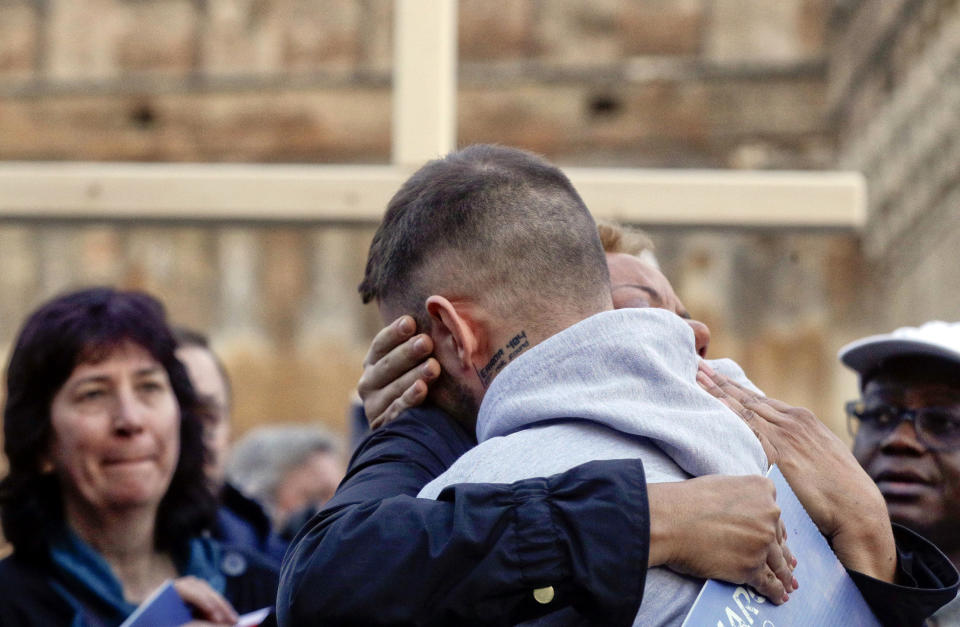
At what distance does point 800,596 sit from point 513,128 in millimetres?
6750

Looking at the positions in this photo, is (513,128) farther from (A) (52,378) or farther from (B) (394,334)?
(B) (394,334)

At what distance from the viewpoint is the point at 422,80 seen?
199 inches

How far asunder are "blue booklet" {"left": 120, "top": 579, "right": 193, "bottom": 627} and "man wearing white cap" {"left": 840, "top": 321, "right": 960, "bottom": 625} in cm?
152

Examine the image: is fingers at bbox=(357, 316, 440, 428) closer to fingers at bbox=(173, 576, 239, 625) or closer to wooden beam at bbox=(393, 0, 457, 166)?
fingers at bbox=(173, 576, 239, 625)

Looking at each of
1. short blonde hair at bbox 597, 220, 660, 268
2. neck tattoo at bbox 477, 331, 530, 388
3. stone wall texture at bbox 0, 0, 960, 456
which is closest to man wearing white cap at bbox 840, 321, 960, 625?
short blonde hair at bbox 597, 220, 660, 268

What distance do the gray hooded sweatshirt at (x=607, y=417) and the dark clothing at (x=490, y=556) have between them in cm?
4

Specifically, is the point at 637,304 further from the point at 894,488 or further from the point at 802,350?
the point at 802,350

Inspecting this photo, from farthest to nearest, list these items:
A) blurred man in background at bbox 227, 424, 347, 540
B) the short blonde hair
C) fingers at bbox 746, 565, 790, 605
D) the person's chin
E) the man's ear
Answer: blurred man in background at bbox 227, 424, 347, 540 < the person's chin < the short blonde hair < the man's ear < fingers at bbox 746, 565, 790, 605

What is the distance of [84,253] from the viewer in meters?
5.68

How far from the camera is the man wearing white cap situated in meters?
2.88

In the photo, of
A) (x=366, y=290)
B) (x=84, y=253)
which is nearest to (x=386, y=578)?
(x=366, y=290)

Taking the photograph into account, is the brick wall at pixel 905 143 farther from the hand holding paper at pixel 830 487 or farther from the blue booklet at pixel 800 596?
the blue booklet at pixel 800 596

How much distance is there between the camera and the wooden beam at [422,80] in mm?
4961

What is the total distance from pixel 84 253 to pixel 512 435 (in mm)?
4358
